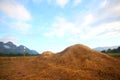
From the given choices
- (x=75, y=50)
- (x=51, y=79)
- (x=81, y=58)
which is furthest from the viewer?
(x=75, y=50)

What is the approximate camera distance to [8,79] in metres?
15.4

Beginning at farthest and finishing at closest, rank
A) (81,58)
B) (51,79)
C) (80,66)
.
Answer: (81,58)
(80,66)
(51,79)

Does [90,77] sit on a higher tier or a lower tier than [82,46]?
lower

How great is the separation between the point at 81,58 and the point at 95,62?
2.27 meters

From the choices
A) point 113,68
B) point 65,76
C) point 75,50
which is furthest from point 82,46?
point 65,76

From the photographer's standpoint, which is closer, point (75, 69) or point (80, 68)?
point (75, 69)

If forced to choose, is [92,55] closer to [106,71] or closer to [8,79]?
[106,71]

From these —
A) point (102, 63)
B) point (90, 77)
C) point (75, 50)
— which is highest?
point (75, 50)

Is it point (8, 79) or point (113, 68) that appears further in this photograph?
point (113, 68)

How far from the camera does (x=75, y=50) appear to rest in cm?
2353

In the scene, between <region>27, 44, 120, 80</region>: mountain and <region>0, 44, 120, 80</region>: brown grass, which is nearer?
<region>27, 44, 120, 80</region>: mountain

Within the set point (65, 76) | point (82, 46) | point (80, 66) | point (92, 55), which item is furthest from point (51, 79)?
point (82, 46)

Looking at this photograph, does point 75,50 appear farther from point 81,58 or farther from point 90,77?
point 90,77

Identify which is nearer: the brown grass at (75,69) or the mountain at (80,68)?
the mountain at (80,68)
